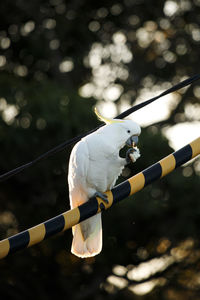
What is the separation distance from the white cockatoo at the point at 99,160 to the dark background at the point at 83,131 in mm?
3019

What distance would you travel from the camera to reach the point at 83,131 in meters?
5.88

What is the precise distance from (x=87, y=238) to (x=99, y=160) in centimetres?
51

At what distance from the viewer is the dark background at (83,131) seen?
611 cm

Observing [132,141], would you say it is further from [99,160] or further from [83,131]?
[83,131]

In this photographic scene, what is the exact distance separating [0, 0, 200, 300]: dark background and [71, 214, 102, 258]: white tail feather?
2.92m

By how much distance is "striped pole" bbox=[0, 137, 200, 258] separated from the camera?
8.02 ft

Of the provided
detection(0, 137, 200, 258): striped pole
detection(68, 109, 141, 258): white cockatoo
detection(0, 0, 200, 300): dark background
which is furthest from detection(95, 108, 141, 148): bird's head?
detection(0, 0, 200, 300): dark background

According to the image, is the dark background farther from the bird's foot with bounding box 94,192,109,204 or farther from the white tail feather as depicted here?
the bird's foot with bounding box 94,192,109,204

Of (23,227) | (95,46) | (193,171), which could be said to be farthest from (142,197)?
(95,46)

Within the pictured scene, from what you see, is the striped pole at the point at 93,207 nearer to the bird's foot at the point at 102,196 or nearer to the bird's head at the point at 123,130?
the bird's foot at the point at 102,196

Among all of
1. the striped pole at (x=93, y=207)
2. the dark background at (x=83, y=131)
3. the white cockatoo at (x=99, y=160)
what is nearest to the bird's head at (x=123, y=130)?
the white cockatoo at (x=99, y=160)

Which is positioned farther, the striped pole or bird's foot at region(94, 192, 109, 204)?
bird's foot at region(94, 192, 109, 204)

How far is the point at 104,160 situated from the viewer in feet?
9.05

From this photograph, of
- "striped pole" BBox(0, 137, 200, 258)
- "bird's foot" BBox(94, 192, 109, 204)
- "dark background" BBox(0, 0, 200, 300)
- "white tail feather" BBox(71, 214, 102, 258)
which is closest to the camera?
"striped pole" BBox(0, 137, 200, 258)
